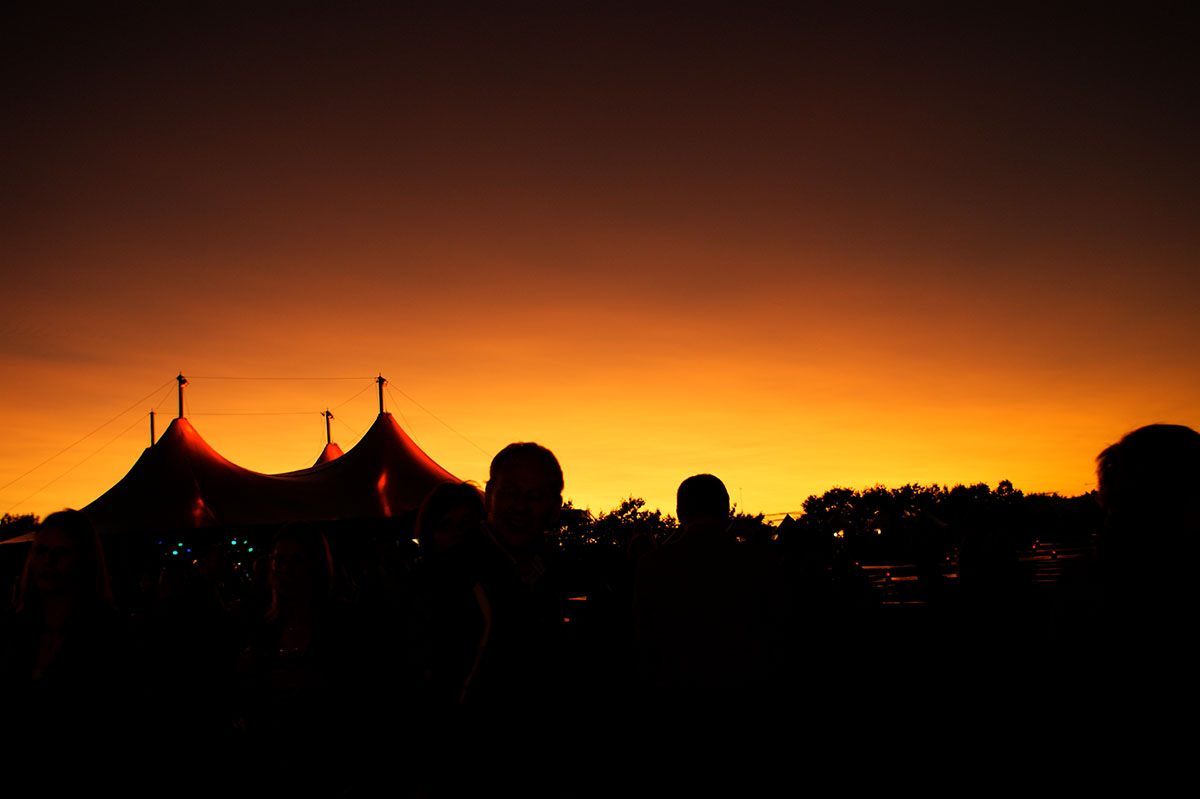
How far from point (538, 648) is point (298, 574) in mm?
2917

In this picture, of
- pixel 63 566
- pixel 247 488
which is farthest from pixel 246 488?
pixel 63 566

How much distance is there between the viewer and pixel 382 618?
13.8 feet

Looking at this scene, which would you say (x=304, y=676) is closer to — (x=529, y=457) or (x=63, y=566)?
(x=63, y=566)

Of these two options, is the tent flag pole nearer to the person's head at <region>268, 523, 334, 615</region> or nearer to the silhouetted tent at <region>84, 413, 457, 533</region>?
the silhouetted tent at <region>84, 413, 457, 533</region>

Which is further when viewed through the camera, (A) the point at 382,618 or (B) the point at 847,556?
(B) the point at 847,556

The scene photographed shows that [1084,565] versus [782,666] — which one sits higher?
[1084,565]

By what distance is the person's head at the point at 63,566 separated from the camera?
3.71 meters

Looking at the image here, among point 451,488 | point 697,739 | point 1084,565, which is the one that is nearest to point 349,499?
point 451,488

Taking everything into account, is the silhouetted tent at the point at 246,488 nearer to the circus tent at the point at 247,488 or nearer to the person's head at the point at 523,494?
the circus tent at the point at 247,488

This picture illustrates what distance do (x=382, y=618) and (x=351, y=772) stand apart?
81 cm

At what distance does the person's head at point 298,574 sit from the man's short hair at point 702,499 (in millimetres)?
2224

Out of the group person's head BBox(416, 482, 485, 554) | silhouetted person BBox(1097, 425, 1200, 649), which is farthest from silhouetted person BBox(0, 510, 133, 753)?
silhouetted person BBox(1097, 425, 1200, 649)

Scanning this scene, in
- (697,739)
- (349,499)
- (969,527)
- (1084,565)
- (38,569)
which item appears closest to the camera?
(1084,565)

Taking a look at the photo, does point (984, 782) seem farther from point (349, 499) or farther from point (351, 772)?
point (349, 499)
